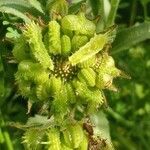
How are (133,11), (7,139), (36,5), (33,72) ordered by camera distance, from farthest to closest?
(133,11) → (7,139) → (36,5) → (33,72)

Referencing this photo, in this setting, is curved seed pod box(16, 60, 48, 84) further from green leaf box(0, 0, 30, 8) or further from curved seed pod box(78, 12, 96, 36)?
green leaf box(0, 0, 30, 8)

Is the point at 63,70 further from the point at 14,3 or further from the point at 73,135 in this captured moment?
the point at 14,3

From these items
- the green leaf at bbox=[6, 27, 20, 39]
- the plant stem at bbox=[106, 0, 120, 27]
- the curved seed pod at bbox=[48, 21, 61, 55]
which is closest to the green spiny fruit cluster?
the curved seed pod at bbox=[48, 21, 61, 55]

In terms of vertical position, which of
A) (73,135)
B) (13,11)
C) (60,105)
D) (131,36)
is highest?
(13,11)

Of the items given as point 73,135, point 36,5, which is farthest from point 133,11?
point 73,135

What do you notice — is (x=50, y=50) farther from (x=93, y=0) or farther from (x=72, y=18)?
(x=93, y=0)

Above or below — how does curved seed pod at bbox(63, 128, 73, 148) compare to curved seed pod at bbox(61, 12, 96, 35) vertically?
below

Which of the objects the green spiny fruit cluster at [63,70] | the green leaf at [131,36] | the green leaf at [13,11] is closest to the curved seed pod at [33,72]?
the green spiny fruit cluster at [63,70]
